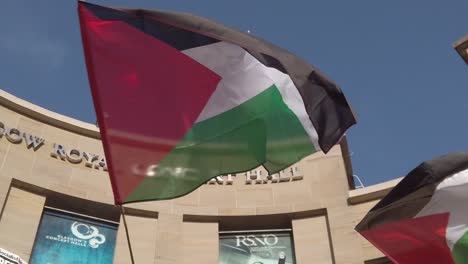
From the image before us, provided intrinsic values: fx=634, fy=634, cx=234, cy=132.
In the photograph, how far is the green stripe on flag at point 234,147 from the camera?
9727 millimetres

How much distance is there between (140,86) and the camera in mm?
10164

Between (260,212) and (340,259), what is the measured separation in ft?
9.28

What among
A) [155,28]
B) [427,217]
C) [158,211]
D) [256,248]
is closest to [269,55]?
[155,28]

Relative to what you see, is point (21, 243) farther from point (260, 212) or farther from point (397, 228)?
point (397, 228)

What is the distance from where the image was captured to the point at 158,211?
17250mm

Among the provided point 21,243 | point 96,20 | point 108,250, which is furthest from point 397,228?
point 21,243

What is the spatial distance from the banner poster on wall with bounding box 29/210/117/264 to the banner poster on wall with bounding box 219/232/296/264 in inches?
119

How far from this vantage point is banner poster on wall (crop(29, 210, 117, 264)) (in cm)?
1575

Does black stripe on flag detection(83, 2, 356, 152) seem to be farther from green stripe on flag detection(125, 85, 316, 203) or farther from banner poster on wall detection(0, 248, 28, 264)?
banner poster on wall detection(0, 248, 28, 264)

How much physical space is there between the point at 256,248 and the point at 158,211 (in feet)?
9.32

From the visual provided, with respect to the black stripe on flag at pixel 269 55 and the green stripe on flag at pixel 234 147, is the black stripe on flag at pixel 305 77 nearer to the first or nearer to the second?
the black stripe on flag at pixel 269 55

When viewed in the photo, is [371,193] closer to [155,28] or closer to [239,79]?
[239,79]

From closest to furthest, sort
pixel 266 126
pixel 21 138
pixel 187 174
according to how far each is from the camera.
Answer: pixel 187 174, pixel 266 126, pixel 21 138

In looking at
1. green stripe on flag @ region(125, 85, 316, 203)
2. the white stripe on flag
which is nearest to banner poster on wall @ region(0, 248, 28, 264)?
green stripe on flag @ region(125, 85, 316, 203)
